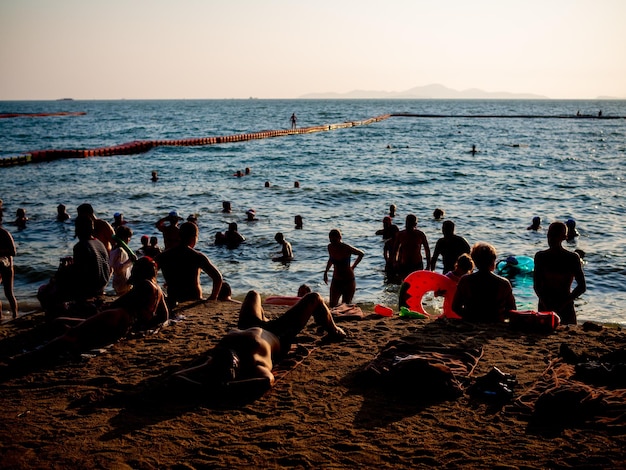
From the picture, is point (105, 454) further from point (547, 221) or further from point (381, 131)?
point (381, 131)

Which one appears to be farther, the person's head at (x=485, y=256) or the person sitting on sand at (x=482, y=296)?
the person sitting on sand at (x=482, y=296)

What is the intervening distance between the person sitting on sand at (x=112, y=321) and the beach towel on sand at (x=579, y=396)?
420 centimetres

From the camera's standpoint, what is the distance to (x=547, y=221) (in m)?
18.7

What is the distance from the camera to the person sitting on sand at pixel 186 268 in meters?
7.61

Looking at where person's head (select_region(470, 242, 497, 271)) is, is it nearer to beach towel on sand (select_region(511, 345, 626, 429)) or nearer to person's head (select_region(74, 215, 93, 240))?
beach towel on sand (select_region(511, 345, 626, 429))

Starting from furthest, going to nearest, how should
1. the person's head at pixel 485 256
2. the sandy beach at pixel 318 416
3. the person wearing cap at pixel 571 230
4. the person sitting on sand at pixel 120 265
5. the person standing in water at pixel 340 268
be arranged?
the person wearing cap at pixel 571 230, the person standing in water at pixel 340 268, the person sitting on sand at pixel 120 265, the person's head at pixel 485 256, the sandy beach at pixel 318 416

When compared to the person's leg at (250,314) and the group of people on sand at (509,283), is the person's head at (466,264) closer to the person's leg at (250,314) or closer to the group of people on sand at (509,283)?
the group of people on sand at (509,283)

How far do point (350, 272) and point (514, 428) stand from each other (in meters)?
5.47

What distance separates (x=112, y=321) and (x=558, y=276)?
19.1 ft

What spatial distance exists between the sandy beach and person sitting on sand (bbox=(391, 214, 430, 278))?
4.44 metres

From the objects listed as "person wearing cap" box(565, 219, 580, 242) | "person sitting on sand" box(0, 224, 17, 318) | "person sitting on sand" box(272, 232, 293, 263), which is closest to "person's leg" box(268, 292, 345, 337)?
"person sitting on sand" box(0, 224, 17, 318)

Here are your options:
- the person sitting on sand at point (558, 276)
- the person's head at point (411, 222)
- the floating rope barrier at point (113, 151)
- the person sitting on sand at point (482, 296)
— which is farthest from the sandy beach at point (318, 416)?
the floating rope barrier at point (113, 151)

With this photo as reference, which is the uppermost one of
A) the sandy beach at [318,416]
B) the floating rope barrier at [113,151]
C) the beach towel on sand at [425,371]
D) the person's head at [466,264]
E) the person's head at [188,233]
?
the floating rope barrier at [113,151]

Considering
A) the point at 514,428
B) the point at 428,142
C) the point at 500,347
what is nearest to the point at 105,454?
the point at 514,428
